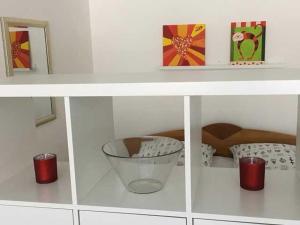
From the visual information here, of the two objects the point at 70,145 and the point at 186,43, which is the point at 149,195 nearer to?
the point at 70,145

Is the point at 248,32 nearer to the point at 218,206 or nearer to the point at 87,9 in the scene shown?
the point at 87,9

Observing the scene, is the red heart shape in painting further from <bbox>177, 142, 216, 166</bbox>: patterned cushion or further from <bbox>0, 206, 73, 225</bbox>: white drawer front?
<bbox>0, 206, 73, 225</bbox>: white drawer front

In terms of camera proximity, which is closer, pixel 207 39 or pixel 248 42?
pixel 248 42

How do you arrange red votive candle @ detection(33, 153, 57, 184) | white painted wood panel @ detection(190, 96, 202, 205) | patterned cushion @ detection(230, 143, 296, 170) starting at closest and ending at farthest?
white painted wood panel @ detection(190, 96, 202, 205)
red votive candle @ detection(33, 153, 57, 184)
patterned cushion @ detection(230, 143, 296, 170)

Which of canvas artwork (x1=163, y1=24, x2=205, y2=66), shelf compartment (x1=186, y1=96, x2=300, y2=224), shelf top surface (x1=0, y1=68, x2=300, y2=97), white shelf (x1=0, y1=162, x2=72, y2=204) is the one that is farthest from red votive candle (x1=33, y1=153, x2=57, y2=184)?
canvas artwork (x1=163, y1=24, x2=205, y2=66)

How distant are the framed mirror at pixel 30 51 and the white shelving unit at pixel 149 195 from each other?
2.12 ft

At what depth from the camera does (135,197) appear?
1089 mm

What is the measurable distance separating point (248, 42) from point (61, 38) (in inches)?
54.3

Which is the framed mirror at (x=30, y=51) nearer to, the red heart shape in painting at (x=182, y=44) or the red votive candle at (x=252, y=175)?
the red heart shape in painting at (x=182, y=44)

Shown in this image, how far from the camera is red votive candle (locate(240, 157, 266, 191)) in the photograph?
3.57 ft

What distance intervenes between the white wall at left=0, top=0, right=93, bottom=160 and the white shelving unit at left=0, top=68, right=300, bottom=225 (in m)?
0.80

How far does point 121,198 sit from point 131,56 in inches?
84.2

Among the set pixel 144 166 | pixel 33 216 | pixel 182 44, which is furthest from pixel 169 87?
pixel 182 44

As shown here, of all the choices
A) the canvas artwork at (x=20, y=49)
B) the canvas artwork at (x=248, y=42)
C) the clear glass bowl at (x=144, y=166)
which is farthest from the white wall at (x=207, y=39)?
the clear glass bowl at (x=144, y=166)
